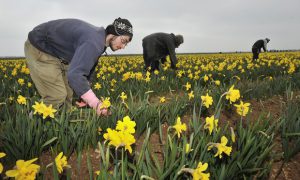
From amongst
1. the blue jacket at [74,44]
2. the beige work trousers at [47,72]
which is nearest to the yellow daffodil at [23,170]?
the blue jacket at [74,44]

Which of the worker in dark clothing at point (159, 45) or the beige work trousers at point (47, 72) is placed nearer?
the beige work trousers at point (47, 72)

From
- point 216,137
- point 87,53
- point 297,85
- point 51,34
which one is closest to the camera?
point 216,137

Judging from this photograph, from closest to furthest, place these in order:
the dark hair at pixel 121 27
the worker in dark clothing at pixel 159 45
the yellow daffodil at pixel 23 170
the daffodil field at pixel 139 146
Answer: the yellow daffodil at pixel 23 170 → the daffodil field at pixel 139 146 → the dark hair at pixel 121 27 → the worker in dark clothing at pixel 159 45

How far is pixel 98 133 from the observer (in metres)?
2.85

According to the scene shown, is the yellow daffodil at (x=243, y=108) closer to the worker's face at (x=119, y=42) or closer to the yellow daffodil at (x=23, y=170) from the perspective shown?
the worker's face at (x=119, y=42)

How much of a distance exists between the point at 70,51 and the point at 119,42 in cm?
73

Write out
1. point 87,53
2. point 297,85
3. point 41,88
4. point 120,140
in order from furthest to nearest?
point 297,85 < point 41,88 < point 87,53 < point 120,140

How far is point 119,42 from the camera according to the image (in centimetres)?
309

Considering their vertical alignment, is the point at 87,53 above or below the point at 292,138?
above

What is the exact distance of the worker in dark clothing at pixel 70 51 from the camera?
109 inches

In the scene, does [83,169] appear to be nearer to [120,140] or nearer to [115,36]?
[120,140]

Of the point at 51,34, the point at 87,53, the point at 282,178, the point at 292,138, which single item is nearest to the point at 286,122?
the point at 292,138

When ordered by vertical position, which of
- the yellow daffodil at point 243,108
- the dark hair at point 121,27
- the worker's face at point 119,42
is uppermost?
the dark hair at point 121,27

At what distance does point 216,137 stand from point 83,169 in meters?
1.21
